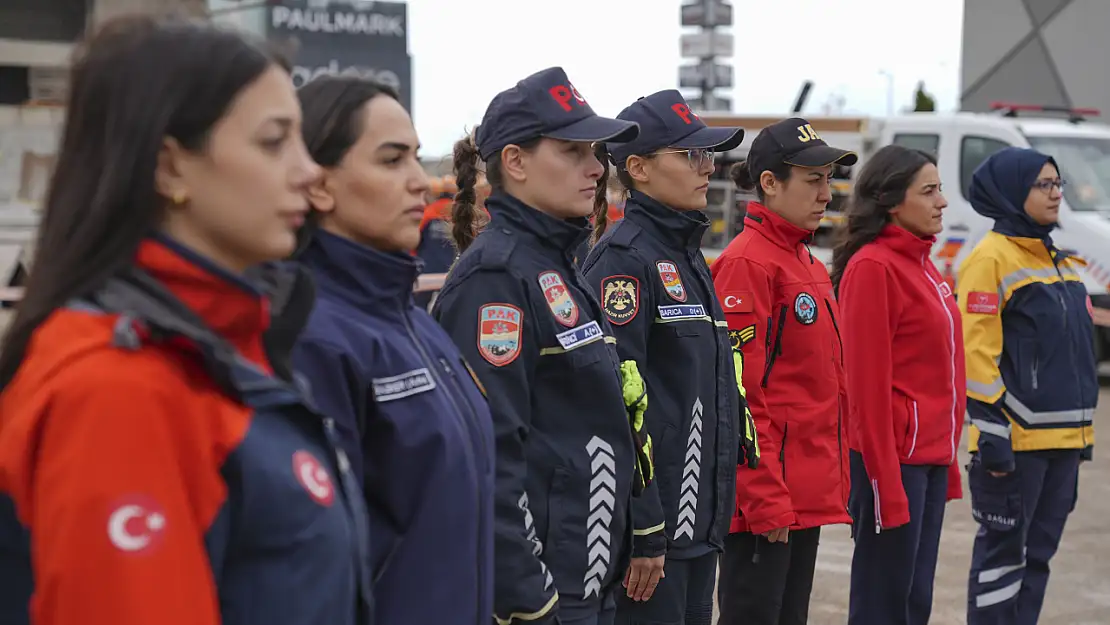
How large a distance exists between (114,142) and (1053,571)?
6.09 metres

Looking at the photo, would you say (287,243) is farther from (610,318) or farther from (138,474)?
(610,318)

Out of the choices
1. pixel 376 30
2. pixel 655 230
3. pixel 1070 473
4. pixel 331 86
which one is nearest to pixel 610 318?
pixel 655 230

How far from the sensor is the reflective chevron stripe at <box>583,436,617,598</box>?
9.93ft

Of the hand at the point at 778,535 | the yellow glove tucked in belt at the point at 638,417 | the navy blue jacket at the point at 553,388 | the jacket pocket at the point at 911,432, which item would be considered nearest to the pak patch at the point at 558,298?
the navy blue jacket at the point at 553,388

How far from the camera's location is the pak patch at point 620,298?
365 cm

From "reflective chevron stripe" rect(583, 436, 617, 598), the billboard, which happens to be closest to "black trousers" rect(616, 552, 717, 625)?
"reflective chevron stripe" rect(583, 436, 617, 598)

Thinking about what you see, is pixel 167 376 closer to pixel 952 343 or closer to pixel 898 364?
pixel 898 364

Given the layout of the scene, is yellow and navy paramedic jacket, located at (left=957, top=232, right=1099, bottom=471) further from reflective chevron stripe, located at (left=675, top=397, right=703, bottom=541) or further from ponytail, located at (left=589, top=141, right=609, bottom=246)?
reflective chevron stripe, located at (left=675, top=397, right=703, bottom=541)

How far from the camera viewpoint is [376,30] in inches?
1404

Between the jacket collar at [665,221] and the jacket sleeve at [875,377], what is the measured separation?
3.79ft

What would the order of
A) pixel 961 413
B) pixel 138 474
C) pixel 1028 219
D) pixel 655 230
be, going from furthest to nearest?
pixel 1028 219 < pixel 961 413 < pixel 655 230 < pixel 138 474

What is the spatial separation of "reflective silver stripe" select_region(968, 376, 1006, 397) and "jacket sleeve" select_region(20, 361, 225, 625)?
14.0 ft

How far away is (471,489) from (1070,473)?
3.87 metres

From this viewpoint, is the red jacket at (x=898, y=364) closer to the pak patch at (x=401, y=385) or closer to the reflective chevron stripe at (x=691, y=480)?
the reflective chevron stripe at (x=691, y=480)
